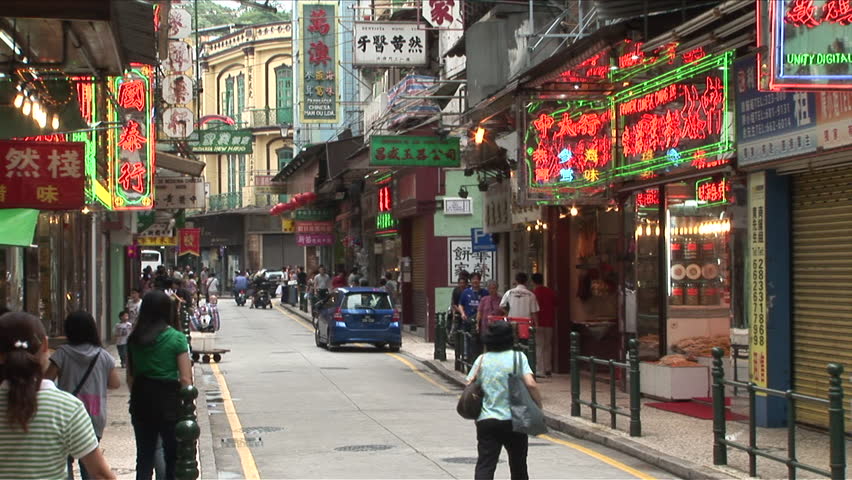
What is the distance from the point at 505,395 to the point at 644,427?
6.01m

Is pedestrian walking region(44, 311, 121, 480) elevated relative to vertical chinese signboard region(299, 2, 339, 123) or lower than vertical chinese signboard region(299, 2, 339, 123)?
lower

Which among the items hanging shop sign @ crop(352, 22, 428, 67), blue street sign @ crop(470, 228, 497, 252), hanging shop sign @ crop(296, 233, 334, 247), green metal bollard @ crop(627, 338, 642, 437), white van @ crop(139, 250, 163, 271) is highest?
hanging shop sign @ crop(352, 22, 428, 67)

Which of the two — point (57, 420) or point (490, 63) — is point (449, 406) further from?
point (57, 420)

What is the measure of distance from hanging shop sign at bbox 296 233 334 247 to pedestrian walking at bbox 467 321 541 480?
44.7 meters

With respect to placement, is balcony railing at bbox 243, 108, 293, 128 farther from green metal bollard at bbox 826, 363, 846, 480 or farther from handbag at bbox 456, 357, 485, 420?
green metal bollard at bbox 826, 363, 846, 480

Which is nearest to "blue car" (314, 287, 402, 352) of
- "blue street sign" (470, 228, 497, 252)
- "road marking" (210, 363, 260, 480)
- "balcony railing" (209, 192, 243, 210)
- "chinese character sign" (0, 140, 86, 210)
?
"blue street sign" (470, 228, 497, 252)

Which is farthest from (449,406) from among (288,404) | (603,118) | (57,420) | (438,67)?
A: (438,67)

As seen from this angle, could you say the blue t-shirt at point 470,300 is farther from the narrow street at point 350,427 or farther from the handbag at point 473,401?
the handbag at point 473,401

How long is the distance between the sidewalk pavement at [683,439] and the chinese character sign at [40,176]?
6.29 meters

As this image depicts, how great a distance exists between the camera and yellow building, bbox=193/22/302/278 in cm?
6850

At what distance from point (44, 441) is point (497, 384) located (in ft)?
14.8

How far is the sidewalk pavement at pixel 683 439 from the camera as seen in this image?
11469mm

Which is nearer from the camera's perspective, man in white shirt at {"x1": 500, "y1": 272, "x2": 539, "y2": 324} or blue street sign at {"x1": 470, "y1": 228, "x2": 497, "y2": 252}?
man in white shirt at {"x1": 500, "y1": 272, "x2": 539, "y2": 324}

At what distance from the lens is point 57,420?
512 centimetres
